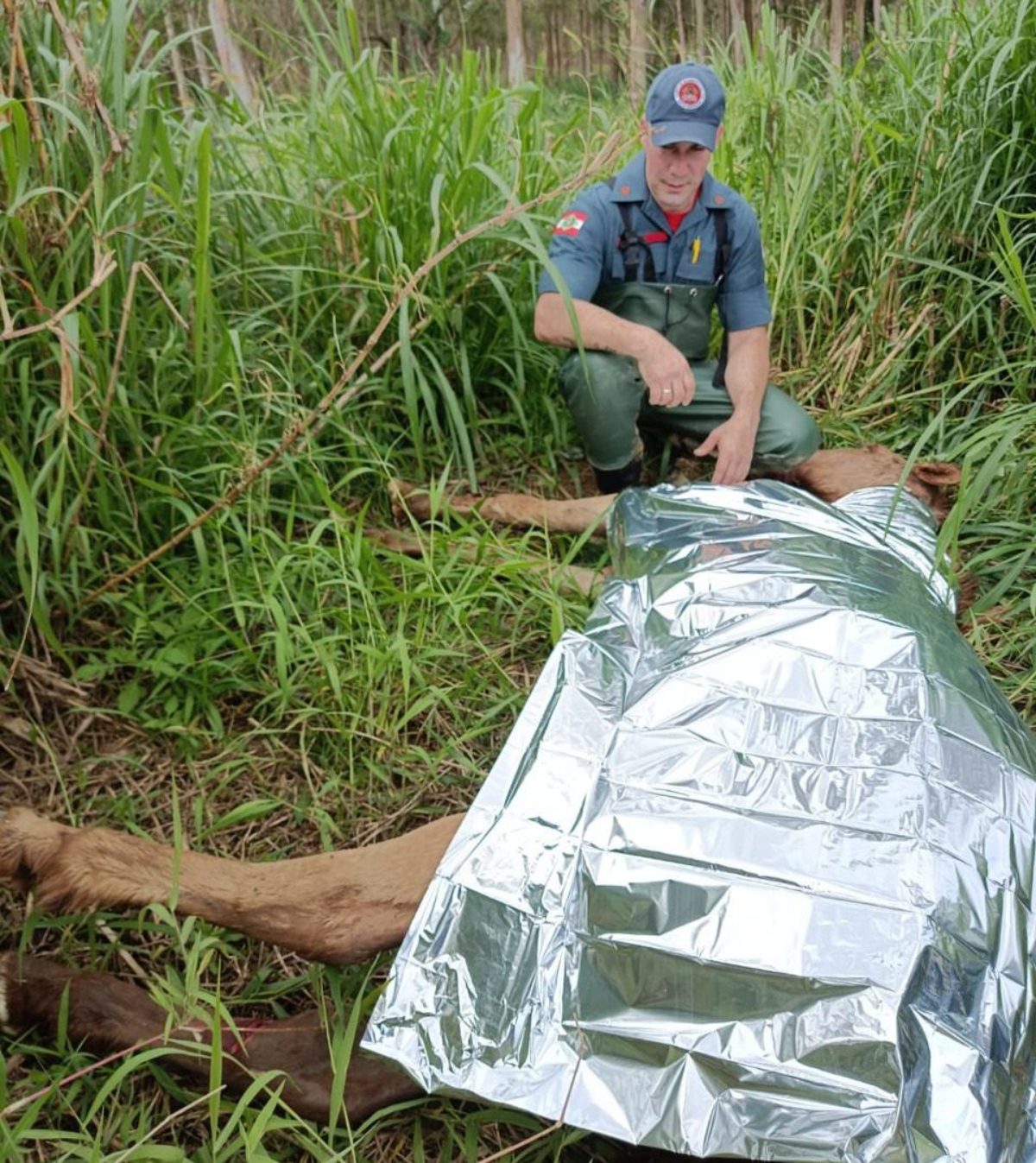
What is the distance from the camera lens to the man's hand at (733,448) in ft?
7.10

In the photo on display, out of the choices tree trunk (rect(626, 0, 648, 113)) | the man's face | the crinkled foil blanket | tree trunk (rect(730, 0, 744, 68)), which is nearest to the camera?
the crinkled foil blanket

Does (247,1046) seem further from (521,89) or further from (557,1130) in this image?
(521,89)

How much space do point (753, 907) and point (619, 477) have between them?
1.42 metres

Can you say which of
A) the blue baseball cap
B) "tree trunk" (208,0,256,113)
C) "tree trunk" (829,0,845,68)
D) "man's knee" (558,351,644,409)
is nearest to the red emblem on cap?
the blue baseball cap

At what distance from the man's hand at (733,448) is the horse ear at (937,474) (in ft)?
1.16

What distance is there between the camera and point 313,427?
1.96 metres

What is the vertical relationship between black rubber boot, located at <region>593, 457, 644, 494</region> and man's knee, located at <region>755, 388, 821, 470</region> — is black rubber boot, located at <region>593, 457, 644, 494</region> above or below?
below

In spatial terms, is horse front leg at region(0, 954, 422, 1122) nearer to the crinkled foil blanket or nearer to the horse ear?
the crinkled foil blanket

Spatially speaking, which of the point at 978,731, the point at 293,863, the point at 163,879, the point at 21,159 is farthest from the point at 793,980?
the point at 21,159

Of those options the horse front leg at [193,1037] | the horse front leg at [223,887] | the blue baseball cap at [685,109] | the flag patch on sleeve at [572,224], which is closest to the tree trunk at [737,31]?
the blue baseball cap at [685,109]

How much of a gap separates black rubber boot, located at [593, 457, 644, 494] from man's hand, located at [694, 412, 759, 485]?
0.17 m

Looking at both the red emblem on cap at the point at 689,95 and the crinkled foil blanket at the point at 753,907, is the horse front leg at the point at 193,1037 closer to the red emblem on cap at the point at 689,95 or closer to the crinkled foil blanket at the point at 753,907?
the crinkled foil blanket at the point at 753,907

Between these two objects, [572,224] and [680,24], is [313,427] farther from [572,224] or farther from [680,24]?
[680,24]

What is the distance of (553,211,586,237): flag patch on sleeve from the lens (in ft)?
7.20
